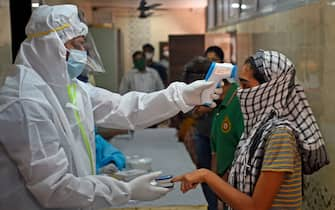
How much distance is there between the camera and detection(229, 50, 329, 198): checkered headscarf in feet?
5.01

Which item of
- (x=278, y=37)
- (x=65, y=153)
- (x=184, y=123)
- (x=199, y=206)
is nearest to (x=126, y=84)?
(x=184, y=123)

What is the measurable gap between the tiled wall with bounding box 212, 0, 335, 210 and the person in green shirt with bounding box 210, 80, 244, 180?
1.19 ft

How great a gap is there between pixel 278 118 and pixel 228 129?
0.82m

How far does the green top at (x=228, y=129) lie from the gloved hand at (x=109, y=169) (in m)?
0.56

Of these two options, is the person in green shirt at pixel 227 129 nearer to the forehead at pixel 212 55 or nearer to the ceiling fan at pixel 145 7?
the forehead at pixel 212 55

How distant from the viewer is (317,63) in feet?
6.02

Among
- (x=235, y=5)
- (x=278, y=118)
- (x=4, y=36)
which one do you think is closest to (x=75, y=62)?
(x=4, y=36)

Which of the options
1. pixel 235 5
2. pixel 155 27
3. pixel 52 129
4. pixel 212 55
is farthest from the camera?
pixel 155 27

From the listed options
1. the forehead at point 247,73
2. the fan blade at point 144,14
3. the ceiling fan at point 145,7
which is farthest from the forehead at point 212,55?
the fan blade at point 144,14

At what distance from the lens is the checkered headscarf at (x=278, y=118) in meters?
1.53

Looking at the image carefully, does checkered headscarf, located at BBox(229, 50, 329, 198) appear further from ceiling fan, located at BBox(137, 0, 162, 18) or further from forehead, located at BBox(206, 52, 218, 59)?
ceiling fan, located at BBox(137, 0, 162, 18)

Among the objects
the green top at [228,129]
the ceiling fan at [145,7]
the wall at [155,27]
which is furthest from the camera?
the wall at [155,27]

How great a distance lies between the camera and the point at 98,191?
1.44 meters

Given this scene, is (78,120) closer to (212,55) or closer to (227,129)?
(227,129)
